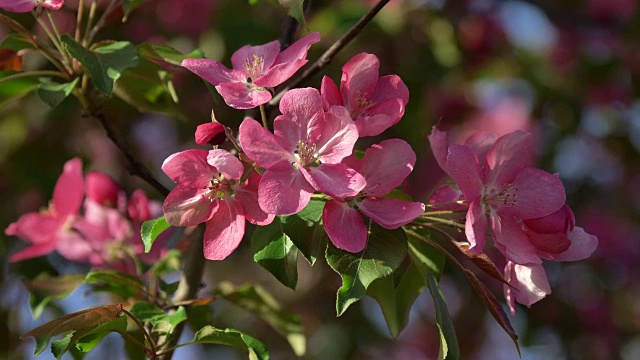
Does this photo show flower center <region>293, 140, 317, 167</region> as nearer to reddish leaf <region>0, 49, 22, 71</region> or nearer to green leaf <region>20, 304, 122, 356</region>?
green leaf <region>20, 304, 122, 356</region>

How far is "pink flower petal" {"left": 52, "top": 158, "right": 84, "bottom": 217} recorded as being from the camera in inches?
66.7

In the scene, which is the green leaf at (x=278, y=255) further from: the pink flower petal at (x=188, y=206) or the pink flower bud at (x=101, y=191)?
the pink flower bud at (x=101, y=191)

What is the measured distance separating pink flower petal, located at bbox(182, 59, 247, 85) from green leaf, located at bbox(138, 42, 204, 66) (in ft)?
0.52

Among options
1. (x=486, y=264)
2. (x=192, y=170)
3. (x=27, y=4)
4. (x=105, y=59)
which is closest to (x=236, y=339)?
(x=192, y=170)

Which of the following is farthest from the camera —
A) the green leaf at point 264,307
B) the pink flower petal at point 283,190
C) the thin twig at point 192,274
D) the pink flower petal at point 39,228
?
the pink flower petal at point 39,228

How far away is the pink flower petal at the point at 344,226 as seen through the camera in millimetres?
1025

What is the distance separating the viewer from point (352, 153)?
42.4 inches

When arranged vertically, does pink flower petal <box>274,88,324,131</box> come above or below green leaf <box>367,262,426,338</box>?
above

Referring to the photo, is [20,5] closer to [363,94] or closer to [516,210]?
[363,94]

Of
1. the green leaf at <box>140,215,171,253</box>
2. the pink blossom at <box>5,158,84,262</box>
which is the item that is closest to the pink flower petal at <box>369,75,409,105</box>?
the green leaf at <box>140,215,171,253</box>

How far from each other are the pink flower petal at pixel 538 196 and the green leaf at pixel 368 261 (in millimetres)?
155

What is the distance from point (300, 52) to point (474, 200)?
29cm

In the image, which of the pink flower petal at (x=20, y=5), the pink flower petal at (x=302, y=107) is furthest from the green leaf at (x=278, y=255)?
the pink flower petal at (x=20, y=5)

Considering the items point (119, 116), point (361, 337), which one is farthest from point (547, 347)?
point (119, 116)
